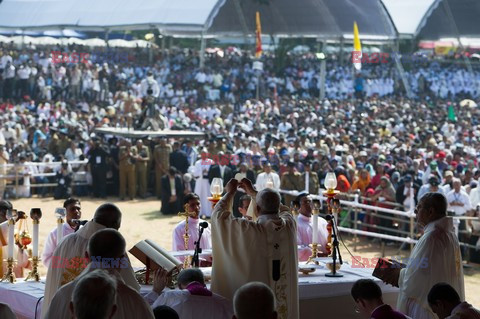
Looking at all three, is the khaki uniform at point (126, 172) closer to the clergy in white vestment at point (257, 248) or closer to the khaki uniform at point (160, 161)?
the khaki uniform at point (160, 161)

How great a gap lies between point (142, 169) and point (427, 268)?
15.2 meters

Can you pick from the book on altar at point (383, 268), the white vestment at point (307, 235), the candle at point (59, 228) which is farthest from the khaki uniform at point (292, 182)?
the book on altar at point (383, 268)

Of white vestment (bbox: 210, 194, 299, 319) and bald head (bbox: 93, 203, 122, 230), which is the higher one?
bald head (bbox: 93, 203, 122, 230)

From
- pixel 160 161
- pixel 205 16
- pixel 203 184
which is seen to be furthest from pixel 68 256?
pixel 205 16

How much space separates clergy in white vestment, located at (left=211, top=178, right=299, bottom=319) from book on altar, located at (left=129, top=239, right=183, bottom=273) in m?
0.49

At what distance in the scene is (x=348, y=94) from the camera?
137 feet

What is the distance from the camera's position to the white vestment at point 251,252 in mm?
7055

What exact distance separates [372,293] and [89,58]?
37624 millimetres

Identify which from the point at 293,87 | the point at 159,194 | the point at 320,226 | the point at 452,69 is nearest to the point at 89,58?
the point at 293,87

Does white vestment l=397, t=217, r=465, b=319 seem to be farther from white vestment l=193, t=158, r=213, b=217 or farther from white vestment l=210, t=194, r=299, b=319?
white vestment l=193, t=158, r=213, b=217

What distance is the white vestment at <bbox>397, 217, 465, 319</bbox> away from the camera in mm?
7270

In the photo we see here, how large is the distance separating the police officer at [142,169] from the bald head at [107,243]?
1653 centimetres

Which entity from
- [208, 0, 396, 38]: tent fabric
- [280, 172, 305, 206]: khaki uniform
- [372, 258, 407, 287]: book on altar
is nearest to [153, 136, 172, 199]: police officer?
[280, 172, 305, 206]: khaki uniform

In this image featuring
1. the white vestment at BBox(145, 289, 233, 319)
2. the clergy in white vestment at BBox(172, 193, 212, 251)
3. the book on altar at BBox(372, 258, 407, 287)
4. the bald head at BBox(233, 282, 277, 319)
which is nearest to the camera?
the bald head at BBox(233, 282, 277, 319)
